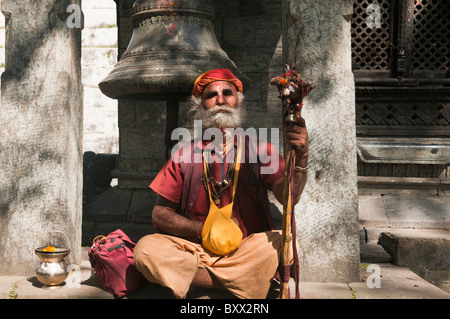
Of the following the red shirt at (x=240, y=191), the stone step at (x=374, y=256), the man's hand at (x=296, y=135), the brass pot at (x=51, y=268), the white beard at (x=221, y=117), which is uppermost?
the white beard at (x=221, y=117)

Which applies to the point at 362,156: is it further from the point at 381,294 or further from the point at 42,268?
the point at 42,268

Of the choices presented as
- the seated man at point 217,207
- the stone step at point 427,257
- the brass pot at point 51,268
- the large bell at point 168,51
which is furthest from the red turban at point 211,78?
the stone step at point 427,257

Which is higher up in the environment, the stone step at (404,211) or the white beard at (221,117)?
the white beard at (221,117)

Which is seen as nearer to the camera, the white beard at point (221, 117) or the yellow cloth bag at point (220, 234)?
the yellow cloth bag at point (220, 234)

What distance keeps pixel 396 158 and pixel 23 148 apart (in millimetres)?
3588


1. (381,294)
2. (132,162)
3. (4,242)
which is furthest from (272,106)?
(4,242)

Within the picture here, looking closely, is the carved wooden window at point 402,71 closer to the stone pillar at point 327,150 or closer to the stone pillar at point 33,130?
the stone pillar at point 327,150

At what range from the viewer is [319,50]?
3963mm

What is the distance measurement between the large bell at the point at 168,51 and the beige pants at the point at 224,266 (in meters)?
1.36

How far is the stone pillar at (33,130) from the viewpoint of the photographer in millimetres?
4102

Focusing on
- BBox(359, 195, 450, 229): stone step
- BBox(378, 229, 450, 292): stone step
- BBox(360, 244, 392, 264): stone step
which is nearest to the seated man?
BBox(360, 244, 392, 264): stone step

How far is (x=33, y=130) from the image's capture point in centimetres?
410

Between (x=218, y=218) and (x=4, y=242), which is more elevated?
(x=218, y=218)

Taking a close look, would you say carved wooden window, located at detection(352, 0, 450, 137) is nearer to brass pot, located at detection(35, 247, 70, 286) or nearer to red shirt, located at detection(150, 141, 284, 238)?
red shirt, located at detection(150, 141, 284, 238)
